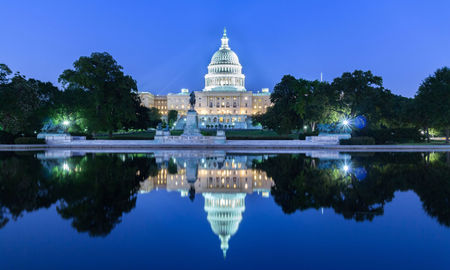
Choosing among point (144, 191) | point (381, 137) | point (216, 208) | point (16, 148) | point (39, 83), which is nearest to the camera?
point (216, 208)

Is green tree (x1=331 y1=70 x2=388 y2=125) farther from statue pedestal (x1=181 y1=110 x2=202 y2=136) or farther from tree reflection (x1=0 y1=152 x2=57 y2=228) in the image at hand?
tree reflection (x1=0 y1=152 x2=57 y2=228)

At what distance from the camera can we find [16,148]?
37250 millimetres

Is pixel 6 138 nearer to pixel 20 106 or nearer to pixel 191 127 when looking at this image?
pixel 20 106

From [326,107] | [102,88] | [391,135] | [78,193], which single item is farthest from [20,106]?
[391,135]

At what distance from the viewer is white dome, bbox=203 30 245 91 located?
144 m

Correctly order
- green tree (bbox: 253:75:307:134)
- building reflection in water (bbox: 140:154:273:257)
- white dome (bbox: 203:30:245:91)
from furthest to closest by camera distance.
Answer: white dome (bbox: 203:30:245:91), green tree (bbox: 253:75:307:134), building reflection in water (bbox: 140:154:273:257)

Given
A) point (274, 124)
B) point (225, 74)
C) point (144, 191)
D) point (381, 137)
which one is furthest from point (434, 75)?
point (225, 74)

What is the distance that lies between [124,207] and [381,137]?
37988mm

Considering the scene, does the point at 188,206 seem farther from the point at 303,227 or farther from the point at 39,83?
the point at 39,83

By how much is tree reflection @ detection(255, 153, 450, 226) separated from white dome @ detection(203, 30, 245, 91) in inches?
5009

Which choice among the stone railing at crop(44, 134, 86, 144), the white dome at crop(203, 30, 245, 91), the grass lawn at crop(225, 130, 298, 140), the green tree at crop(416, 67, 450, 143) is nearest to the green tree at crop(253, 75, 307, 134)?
the grass lawn at crop(225, 130, 298, 140)

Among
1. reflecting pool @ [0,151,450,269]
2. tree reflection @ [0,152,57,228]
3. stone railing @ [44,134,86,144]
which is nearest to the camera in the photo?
reflecting pool @ [0,151,450,269]

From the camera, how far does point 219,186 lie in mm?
13477

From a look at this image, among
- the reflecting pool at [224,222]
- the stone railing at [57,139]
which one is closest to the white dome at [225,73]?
the stone railing at [57,139]
